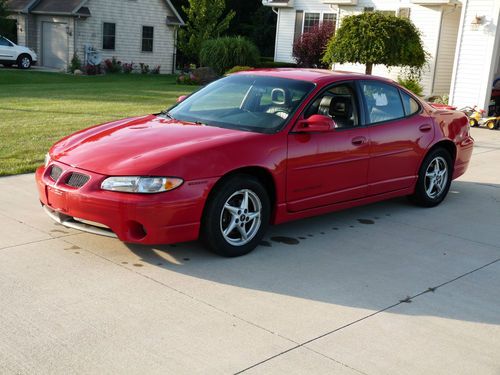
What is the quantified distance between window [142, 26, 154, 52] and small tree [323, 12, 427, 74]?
17974 mm

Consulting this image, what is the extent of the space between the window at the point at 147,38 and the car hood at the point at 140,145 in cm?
2911

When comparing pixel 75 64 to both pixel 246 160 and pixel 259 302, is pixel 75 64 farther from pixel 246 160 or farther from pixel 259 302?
pixel 259 302

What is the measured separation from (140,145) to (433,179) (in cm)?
370

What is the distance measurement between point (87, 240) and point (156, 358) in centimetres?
220

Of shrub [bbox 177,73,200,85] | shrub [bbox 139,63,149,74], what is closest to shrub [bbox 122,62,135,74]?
shrub [bbox 139,63,149,74]

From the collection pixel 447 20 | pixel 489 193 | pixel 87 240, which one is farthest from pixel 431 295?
pixel 447 20

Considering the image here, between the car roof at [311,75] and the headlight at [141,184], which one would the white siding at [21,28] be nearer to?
the car roof at [311,75]

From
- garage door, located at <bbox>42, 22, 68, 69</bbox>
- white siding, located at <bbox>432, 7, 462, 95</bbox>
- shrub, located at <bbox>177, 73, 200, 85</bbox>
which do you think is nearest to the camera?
white siding, located at <bbox>432, 7, 462, 95</bbox>

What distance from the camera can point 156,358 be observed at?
11.6ft

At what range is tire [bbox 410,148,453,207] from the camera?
23.4ft

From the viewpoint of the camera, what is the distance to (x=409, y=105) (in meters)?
7.00

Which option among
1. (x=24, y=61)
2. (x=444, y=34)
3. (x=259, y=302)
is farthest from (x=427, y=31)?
(x=259, y=302)

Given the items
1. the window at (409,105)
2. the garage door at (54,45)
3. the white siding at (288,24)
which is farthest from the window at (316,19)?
the window at (409,105)

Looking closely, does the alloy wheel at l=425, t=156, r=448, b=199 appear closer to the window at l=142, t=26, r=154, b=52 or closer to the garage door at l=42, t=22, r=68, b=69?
the garage door at l=42, t=22, r=68, b=69
